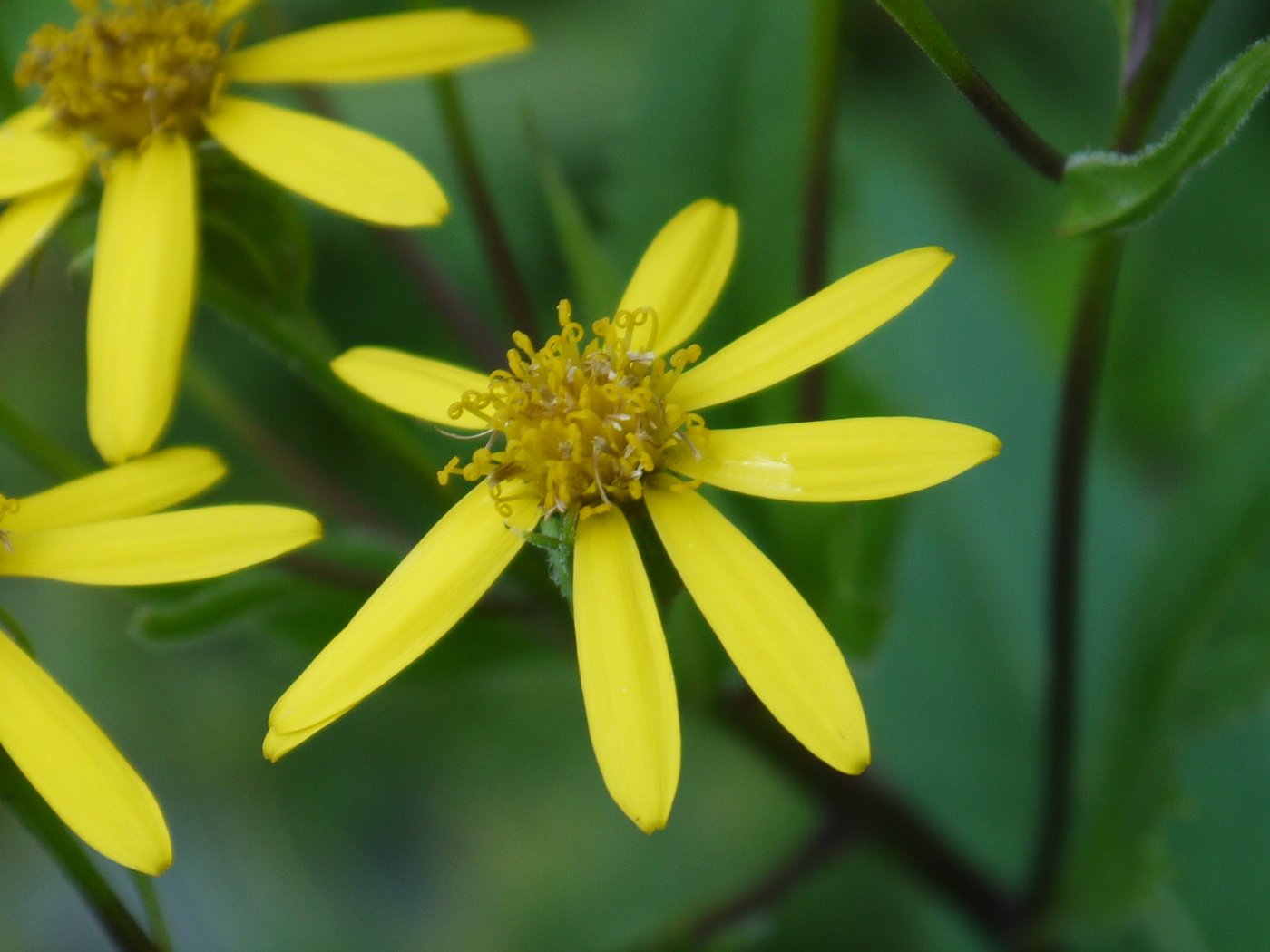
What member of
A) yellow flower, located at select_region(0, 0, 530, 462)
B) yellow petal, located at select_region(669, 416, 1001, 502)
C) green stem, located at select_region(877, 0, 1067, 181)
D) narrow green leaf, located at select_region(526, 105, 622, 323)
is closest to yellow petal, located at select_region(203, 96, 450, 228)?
yellow flower, located at select_region(0, 0, 530, 462)

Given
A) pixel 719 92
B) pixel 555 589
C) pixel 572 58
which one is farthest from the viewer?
pixel 572 58

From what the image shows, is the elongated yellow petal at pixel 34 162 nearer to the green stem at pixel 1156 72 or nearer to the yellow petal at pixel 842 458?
the yellow petal at pixel 842 458

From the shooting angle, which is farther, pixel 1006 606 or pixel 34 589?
pixel 34 589

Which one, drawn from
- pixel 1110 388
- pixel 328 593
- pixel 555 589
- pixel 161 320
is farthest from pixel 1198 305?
pixel 161 320

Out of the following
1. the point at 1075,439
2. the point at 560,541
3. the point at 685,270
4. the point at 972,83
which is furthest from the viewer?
the point at 1075,439

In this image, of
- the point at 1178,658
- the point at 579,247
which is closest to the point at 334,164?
the point at 579,247

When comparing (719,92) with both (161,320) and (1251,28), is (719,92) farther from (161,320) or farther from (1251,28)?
(1251,28)

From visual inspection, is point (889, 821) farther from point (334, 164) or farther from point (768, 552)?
point (334, 164)

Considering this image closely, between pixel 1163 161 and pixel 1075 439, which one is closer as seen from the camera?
pixel 1163 161
